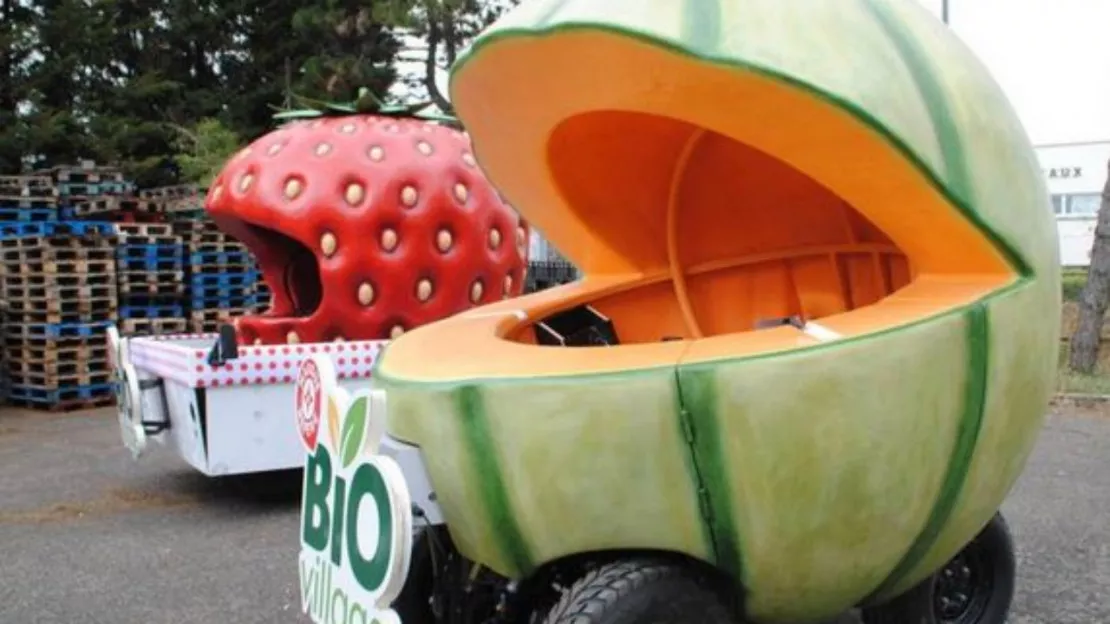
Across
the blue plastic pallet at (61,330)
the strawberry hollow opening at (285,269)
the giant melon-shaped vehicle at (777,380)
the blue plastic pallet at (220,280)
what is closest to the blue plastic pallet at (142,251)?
the blue plastic pallet at (220,280)

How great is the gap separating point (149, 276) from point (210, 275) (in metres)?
0.63

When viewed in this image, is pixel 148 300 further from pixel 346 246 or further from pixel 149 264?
pixel 346 246

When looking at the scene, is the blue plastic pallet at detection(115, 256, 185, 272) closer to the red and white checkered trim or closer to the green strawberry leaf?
the green strawberry leaf

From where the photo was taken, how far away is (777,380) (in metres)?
2.34

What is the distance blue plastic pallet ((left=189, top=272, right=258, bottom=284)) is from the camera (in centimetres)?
1087

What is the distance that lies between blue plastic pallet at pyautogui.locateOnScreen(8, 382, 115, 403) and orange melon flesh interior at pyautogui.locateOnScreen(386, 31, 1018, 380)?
7.68 m

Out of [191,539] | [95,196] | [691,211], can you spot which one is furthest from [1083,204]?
[191,539]

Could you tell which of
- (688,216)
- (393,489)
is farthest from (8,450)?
(393,489)

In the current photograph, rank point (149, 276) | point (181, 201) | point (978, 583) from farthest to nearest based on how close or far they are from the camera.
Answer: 1. point (181, 201)
2. point (149, 276)
3. point (978, 583)

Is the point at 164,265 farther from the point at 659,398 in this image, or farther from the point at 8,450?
the point at 659,398

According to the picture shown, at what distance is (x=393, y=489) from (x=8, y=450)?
672 centimetres

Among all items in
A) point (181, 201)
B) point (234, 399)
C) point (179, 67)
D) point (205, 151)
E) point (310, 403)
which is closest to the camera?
point (310, 403)

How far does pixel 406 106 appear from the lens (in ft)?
22.0

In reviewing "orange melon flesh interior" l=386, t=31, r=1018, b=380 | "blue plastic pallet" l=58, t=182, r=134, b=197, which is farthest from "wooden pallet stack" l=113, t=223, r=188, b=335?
"orange melon flesh interior" l=386, t=31, r=1018, b=380
